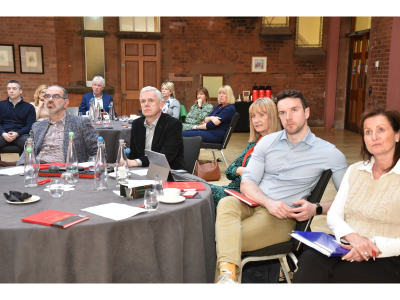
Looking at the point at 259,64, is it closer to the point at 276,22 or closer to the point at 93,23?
the point at 276,22

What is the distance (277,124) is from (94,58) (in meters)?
8.71

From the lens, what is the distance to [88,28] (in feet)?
33.4

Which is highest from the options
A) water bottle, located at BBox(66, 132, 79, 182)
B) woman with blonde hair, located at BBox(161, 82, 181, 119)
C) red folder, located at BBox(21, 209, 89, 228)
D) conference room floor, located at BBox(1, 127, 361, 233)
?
woman with blonde hair, located at BBox(161, 82, 181, 119)

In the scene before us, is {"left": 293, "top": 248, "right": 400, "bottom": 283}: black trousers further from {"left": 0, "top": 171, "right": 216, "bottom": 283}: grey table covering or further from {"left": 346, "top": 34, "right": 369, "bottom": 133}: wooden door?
{"left": 346, "top": 34, "right": 369, "bottom": 133}: wooden door

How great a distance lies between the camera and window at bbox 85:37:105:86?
10.2 metres

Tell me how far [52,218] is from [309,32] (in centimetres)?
1066

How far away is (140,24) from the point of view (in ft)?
34.2

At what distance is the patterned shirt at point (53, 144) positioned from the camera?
3303 millimetres

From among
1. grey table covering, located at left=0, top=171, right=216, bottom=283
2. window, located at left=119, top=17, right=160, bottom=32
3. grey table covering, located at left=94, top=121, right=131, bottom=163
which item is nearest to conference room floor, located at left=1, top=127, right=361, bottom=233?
grey table covering, located at left=94, top=121, right=131, bottom=163

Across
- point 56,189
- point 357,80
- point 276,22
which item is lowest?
point 56,189

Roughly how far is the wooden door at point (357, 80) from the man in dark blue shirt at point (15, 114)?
312 inches

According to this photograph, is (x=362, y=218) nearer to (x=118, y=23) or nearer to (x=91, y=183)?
(x=91, y=183)

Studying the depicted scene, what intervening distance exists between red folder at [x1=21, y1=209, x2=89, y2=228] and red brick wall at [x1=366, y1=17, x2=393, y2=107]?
773 cm

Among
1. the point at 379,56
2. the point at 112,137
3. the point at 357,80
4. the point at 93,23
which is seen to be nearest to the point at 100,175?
the point at 112,137
